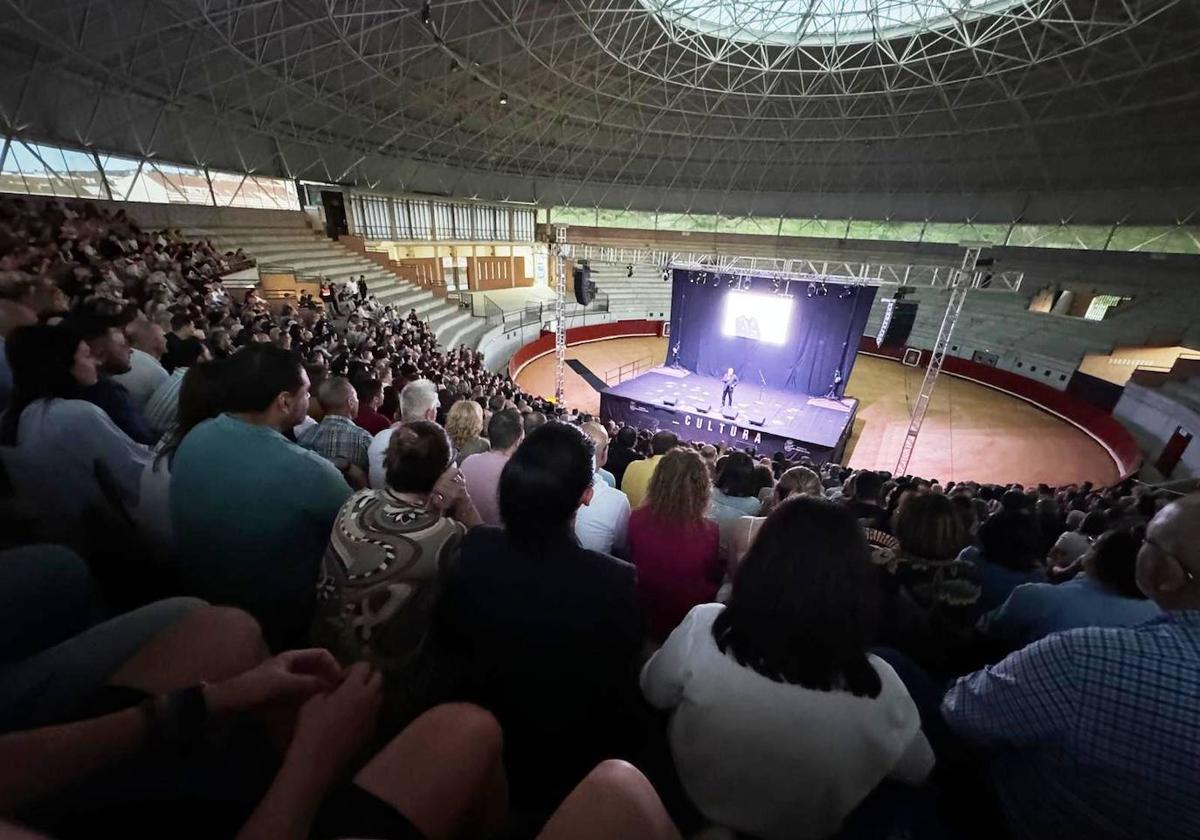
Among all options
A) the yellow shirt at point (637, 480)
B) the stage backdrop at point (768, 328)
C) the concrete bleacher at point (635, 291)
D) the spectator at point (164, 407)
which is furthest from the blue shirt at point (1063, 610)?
the concrete bleacher at point (635, 291)

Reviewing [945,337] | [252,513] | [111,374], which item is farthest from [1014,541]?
[945,337]

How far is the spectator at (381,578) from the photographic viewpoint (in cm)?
131

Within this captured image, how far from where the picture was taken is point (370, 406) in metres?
4.16

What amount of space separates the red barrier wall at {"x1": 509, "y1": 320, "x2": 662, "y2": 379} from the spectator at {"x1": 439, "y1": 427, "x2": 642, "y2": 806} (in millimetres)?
16463

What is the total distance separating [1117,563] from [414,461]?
2.66 meters

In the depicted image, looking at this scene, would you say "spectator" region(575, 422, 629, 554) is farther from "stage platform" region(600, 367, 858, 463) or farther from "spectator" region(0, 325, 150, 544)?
"stage platform" region(600, 367, 858, 463)

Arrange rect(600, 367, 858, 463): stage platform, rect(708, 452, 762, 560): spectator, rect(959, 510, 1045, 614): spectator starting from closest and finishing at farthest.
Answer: rect(959, 510, 1045, 614): spectator
rect(708, 452, 762, 560): spectator
rect(600, 367, 858, 463): stage platform

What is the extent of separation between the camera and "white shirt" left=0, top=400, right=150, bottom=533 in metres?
1.84

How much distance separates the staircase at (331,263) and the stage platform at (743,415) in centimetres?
686

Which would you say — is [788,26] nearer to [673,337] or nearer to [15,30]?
[673,337]

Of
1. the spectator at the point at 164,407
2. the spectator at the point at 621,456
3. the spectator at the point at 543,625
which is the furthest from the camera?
the spectator at the point at 621,456

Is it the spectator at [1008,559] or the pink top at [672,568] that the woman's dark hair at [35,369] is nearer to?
the pink top at [672,568]

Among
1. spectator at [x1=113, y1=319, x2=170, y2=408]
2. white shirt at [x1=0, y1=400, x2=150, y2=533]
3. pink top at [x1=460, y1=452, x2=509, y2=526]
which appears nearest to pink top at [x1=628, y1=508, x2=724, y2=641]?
pink top at [x1=460, y1=452, x2=509, y2=526]

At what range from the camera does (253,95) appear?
44.4 ft
